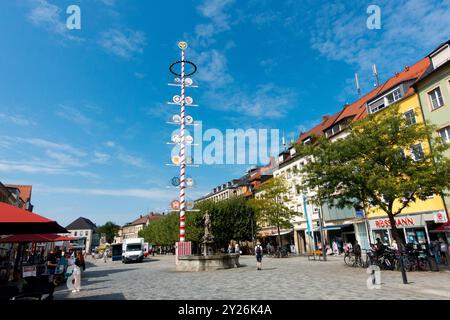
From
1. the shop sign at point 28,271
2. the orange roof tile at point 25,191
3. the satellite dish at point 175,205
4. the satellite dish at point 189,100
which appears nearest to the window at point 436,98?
the satellite dish at point 189,100

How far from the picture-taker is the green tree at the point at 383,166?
16781 millimetres

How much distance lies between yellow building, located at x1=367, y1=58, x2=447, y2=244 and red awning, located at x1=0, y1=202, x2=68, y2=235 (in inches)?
865

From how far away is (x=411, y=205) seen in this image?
27750 mm

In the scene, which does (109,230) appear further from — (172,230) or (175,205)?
(175,205)

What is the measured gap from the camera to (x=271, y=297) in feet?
33.1

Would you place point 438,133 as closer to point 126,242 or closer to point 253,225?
point 253,225

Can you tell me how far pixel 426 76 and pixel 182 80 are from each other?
20.8 metres

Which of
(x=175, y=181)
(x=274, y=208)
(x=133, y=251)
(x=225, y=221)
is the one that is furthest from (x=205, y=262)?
(x=225, y=221)

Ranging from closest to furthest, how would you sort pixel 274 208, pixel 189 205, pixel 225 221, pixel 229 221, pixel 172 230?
pixel 189 205
pixel 274 208
pixel 225 221
pixel 229 221
pixel 172 230

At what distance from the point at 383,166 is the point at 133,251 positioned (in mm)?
34883

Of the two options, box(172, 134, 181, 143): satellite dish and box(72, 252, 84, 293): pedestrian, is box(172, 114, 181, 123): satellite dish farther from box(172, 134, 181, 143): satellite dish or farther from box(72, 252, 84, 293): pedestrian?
box(72, 252, 84, 293): pedestrian

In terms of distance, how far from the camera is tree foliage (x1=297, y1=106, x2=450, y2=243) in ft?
55.1

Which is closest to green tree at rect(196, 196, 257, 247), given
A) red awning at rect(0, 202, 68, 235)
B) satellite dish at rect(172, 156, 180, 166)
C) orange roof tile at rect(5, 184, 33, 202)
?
satellite dish at rect(172, 156, 180, 166)
